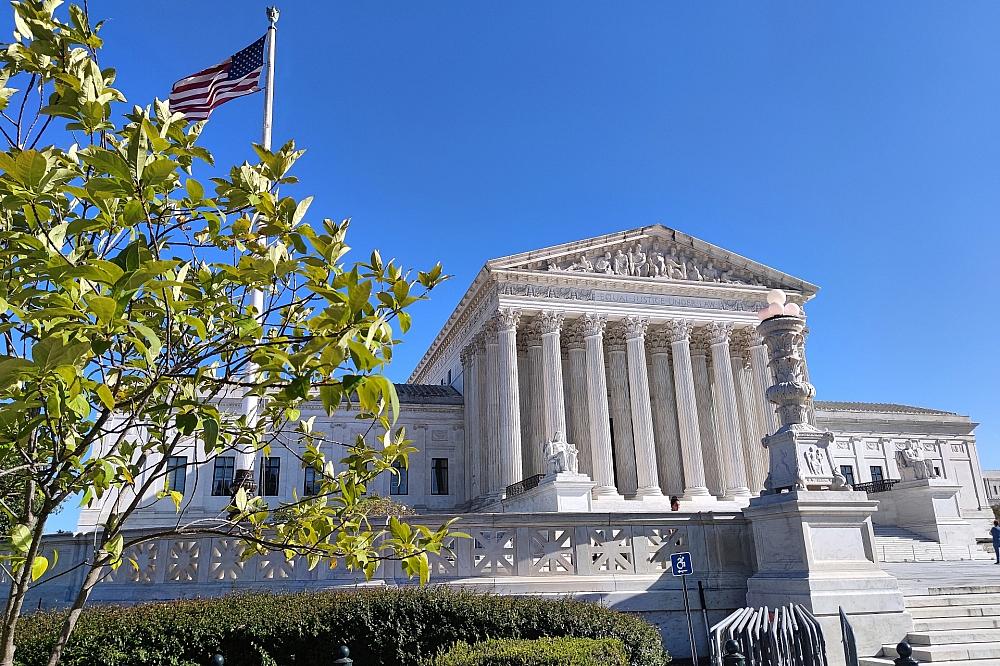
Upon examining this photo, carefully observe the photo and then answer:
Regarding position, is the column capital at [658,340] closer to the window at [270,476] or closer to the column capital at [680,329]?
the column capital at [680,329]

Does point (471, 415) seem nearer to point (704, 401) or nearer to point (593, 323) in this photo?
point (593, 323)

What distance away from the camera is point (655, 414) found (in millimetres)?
42750

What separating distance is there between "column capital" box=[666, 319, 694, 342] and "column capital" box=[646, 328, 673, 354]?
3.01 feet

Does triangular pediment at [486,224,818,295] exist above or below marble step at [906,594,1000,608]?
above

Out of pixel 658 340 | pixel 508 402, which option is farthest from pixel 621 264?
pixel 508 402

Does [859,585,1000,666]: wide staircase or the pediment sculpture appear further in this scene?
the pediment sculpture

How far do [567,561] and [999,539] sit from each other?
1739 centimetres

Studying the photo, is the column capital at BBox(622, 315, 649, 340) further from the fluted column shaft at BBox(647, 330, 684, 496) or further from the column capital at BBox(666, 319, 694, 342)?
the fluted column shaft at BBox(647, 330, 684, 496)

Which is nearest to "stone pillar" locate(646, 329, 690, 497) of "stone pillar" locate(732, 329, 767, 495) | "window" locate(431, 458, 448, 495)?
"stone pillar" locate(732, 329, 767, 495)

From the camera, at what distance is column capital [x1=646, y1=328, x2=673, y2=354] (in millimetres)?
40969

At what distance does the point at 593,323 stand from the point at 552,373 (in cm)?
383

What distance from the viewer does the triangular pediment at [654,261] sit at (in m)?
38.8

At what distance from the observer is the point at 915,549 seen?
963 inches

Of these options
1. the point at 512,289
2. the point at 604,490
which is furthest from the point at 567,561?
the point at 512,289
